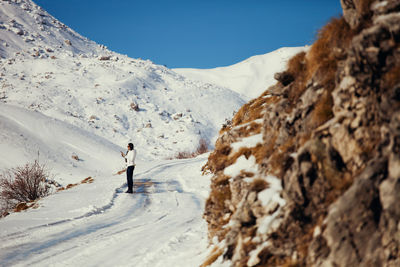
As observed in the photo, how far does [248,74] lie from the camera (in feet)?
330

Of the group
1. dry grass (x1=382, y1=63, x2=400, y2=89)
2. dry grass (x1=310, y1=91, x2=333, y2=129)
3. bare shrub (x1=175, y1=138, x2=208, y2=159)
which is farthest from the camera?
bare shrub (x1=175, y1=138, x2=208, y2=159)

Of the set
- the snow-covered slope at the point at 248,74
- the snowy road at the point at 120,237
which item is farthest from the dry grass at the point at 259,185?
the snow-covered slope at the point at 248,74

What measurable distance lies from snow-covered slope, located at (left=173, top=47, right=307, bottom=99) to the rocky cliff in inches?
3043

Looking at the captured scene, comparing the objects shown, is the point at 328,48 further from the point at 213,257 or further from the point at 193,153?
the point at 193,153

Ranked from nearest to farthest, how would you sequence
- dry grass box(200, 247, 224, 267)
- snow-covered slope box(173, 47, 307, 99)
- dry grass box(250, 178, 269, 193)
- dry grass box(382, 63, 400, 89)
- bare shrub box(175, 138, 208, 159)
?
dry grass box(382, 63, 400, 89) → dry grass box(250, 178, 269, 193) → dry grass box(200, 247, 224, 267) → bare shrub box(175, 138, 208, 159) → snow-covered slope box(173, 47, 307, 99)

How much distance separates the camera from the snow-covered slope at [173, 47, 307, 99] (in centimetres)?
8997

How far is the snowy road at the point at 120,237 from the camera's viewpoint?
301 inches

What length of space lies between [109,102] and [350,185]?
199ft

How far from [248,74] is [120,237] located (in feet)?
312

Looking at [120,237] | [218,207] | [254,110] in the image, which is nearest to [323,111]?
[218,207]

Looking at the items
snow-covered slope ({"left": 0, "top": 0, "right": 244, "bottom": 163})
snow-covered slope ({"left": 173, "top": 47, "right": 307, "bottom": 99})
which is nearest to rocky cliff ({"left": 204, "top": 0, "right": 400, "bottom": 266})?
snow-covered slope ({"left": 0, "top": 0, "right": 244, "bottom": 163})

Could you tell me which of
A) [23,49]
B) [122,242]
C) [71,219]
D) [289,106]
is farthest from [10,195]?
[23,49]

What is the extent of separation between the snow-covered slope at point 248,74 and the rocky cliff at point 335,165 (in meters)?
77.3

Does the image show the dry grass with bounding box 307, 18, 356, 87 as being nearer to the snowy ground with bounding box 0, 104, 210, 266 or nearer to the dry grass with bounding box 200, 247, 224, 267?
the dry grass with bounding box 200, 247, 224, 267
